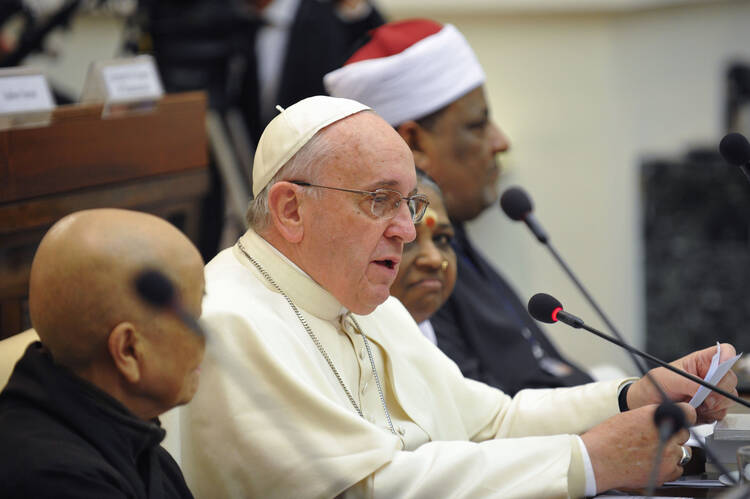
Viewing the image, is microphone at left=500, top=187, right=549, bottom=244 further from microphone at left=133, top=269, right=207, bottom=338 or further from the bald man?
microphone at left=133, top=269, right=207, bottom=338

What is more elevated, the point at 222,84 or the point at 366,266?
the point at 366,266

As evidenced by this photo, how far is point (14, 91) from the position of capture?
3.05 m

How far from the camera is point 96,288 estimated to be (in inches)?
67.0

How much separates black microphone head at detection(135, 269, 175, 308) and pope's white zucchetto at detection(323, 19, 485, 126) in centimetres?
220

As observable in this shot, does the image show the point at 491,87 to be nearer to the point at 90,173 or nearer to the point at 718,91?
the point at 718,91

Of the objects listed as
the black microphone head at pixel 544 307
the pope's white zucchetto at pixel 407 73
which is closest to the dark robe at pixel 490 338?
the pope's white zucchetto at pixel 407 73

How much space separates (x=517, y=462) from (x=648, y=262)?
5339 millimetres

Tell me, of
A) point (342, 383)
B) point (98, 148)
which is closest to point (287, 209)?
point (342, 383)

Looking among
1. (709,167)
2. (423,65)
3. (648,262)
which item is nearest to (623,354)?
(648,262)

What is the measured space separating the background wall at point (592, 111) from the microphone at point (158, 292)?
5593 millimetres

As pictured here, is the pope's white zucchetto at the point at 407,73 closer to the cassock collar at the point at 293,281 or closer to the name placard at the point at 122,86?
the name placard at the point at 122,86

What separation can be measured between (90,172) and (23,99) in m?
0.30

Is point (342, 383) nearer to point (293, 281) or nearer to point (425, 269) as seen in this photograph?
point (293, 281)

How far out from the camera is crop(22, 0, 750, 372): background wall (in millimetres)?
7102
